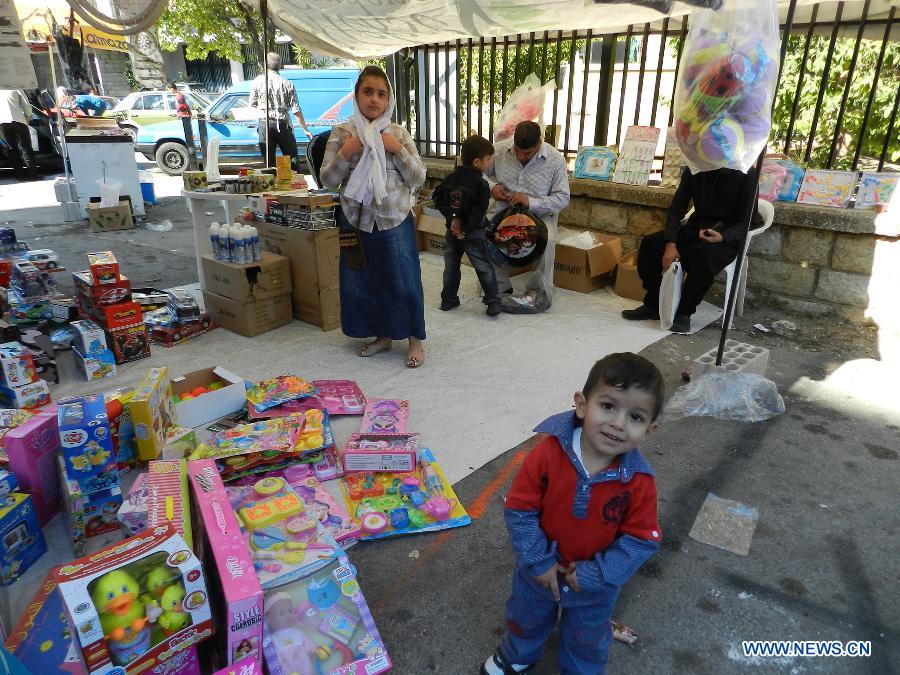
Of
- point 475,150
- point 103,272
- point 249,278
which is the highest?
point 475,150

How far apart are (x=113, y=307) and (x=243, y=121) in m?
9.57

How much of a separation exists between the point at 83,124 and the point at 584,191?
21.5 feet

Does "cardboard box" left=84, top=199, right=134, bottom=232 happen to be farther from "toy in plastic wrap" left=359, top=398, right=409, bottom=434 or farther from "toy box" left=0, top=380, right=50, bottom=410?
"toy in plastic wrap" left=359, top=398, right=409, bottom=434

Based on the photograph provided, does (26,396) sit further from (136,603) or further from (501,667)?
(501,667)

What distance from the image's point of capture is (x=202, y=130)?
11.0 m

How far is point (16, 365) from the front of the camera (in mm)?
2977

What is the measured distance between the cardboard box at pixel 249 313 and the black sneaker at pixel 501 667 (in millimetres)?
3080

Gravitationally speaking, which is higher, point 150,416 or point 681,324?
point 150,416

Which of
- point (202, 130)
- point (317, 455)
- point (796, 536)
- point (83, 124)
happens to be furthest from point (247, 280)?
point (202, 130)

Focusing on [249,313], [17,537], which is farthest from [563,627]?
[249,313]

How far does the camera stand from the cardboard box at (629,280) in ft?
16.5

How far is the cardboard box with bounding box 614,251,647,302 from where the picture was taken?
16.5ft

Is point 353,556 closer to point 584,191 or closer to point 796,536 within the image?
point 796,536

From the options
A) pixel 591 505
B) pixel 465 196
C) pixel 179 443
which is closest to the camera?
pixel 591 505
